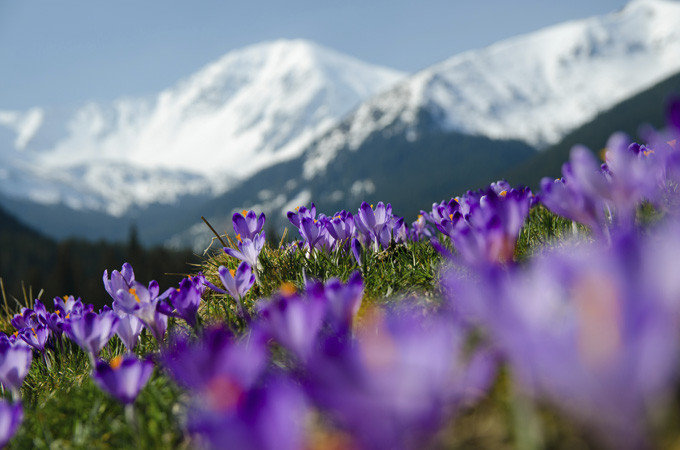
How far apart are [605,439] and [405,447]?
0.39 metres

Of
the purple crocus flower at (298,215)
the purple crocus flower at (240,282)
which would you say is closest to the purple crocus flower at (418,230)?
the purple crocus flower at (298,215)

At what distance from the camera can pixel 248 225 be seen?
3.94 meters

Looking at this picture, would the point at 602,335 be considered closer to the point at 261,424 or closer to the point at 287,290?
the point at 261,424

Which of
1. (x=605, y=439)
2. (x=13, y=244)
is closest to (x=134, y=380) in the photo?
(x=605, y=439)

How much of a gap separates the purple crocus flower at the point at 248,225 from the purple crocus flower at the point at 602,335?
302 cm

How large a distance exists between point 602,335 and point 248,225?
3.24m

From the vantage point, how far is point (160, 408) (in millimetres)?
2324

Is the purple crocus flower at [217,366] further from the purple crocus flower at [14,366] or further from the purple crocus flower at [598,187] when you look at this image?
the purple crocus flower at [14,366]

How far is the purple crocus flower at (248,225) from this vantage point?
388 cm

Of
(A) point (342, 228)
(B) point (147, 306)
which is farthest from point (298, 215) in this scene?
(B) point (147, 306)

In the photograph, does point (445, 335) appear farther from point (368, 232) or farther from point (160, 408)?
point (368, 232)

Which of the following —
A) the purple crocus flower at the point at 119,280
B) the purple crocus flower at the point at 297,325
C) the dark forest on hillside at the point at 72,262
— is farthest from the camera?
the dark forest on hillside at the point at 72,262

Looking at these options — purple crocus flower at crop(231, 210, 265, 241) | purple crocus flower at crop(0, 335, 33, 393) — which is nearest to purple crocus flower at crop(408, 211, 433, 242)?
purple crocus flower at crop(231, 210, 265, 241)

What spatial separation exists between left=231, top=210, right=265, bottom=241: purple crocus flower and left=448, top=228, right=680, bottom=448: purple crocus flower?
3.02 m
